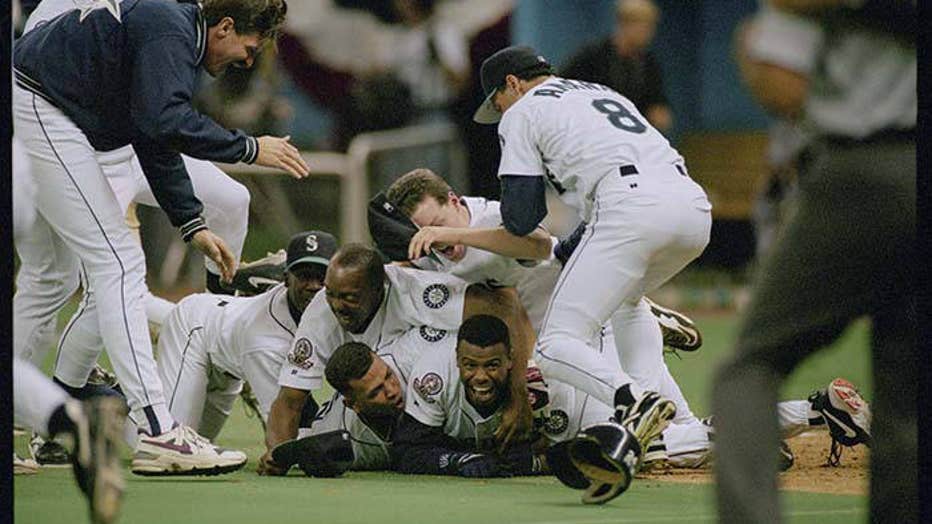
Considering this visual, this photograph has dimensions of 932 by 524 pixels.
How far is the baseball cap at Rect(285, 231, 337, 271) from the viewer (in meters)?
7.15

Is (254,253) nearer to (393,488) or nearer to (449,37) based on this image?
(449,37)

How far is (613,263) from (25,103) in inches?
85.6

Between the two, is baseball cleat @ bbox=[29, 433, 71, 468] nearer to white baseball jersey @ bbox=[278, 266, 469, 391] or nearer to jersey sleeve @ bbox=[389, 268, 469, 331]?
white baseball jersey @ bbox=[278, 266, 469, 391]

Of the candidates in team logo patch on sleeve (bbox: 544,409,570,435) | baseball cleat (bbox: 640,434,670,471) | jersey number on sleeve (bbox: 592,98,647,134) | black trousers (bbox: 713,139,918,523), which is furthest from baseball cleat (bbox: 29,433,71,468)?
black trousers (bbox: 713,139,918,523)

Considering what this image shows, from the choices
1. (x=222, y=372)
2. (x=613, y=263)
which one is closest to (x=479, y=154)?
(x=222, y=372)

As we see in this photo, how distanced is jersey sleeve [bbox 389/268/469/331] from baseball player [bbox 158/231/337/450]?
0.32 m

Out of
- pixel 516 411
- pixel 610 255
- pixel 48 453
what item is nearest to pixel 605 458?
pixel 610 255

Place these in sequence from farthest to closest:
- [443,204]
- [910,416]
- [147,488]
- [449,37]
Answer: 1. [449,37]
2. [443,204]
3. [147,488]
4. [910,416]

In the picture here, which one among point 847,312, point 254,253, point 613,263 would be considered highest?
point 847,312

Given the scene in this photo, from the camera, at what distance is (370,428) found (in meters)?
6.86

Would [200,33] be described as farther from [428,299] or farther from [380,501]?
[380,501]

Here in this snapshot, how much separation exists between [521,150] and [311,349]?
3.84ft

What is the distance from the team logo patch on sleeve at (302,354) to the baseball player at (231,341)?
29 cm

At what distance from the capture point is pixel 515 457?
6.70 m
